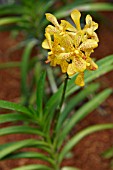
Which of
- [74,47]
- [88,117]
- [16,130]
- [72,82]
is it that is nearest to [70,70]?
[74,47]

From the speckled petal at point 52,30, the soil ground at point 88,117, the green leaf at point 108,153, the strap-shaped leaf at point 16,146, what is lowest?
the strap-shaped leaf at point 16,146

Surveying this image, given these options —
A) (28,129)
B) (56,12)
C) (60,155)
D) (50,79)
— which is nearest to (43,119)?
(28,129)

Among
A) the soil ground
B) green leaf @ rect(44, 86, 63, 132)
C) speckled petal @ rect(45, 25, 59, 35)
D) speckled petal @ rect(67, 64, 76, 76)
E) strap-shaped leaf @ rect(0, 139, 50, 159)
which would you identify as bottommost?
speckled petal @ rect(67, 64, 76, 76)

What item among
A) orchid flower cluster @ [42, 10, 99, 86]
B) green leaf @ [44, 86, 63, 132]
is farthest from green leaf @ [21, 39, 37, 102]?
orchid flower cluster @ [42, 10, 99, 86]

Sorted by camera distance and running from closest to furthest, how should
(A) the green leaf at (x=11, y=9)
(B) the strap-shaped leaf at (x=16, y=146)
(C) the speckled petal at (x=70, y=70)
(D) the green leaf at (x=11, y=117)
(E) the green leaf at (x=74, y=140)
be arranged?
(C) the speckled petal at (x=70, y=70)
(D) the green leaf at (x=11, y=117)
(B) the strap-shaped leaf at (x=16, y=146)
(E) the green leaf at (x=74, y=140)
(A) the green leaf at (x=11, y=9)

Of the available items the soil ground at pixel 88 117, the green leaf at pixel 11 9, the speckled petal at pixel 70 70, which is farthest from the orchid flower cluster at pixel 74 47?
the soil ground at pixel 88 117

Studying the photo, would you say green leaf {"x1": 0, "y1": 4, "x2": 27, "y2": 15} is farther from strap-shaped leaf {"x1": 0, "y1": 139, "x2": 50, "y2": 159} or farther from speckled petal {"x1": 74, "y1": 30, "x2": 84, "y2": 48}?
speckled petal {"x1": 74, "y1": 30, "x2": 84, "y2": 48}

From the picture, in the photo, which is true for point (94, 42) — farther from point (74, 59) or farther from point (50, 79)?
point (50, 79)

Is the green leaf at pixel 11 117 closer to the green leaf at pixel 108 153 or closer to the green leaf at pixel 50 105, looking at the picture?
the green leaf at pixel 50 105
